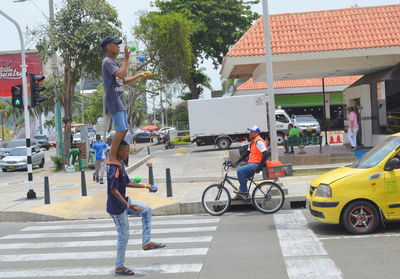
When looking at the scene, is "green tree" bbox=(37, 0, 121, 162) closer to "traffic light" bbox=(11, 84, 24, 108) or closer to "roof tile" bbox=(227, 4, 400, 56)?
"roof tile" bbox=(227, 4, 400, 56)

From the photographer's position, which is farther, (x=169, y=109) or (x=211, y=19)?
(x=169, y=109)

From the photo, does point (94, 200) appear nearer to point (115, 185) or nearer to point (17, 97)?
point (17, 97)

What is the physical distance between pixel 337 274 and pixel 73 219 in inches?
304

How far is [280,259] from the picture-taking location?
717 centimetres

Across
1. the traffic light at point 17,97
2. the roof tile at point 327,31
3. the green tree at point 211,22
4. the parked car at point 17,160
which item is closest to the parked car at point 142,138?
the green tree at point 211,22

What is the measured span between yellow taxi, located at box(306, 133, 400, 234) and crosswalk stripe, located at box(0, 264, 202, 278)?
266 centimetres

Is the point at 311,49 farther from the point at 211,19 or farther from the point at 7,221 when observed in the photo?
the point at 211,19

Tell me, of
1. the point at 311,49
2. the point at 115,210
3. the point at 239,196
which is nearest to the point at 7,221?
the point at 239,196

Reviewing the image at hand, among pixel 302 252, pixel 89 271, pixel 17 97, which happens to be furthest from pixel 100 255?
pixel 17 97

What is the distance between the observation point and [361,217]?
27.9 ft

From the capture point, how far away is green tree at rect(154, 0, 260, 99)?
160 ft

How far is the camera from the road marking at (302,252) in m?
6.43

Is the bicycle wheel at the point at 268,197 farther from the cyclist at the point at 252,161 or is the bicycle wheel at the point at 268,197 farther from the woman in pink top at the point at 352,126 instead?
the woman in pink top at the point at 352,126

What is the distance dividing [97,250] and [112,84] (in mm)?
2919
